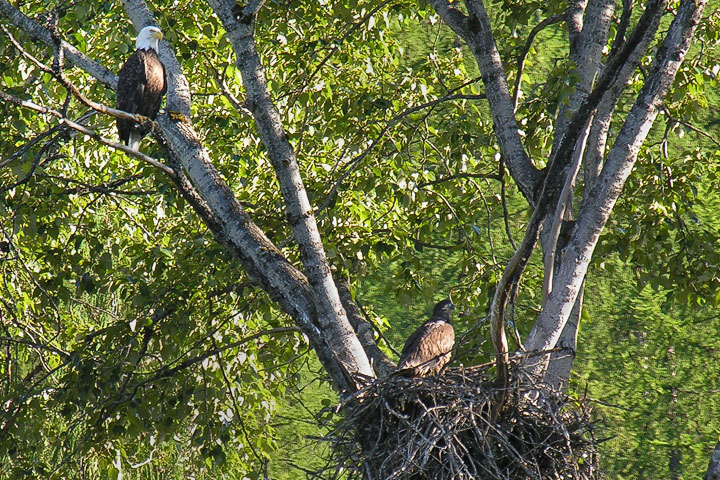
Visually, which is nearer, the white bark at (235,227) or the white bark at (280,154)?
the white bark at (235,227)

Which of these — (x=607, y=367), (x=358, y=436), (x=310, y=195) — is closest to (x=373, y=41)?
(x=310, y=195)

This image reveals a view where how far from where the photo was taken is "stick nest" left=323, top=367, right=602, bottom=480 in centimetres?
374

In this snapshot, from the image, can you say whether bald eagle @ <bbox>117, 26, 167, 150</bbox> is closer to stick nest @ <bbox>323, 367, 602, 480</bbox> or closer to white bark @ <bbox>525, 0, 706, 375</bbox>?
stick nest @ <bbox>323, 367, 602, 480</bbox>

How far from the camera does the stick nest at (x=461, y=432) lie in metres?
3.74

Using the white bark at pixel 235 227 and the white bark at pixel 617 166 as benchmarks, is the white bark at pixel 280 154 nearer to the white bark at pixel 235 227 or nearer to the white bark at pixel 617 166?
the white bark at pixel 235 227

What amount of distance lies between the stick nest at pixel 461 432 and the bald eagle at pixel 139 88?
8.95 ft

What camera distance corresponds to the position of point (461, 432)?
3828 millimetres

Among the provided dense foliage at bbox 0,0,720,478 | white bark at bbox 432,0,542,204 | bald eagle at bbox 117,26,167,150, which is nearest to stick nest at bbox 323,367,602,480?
white bark at bbox 432,0,542,204

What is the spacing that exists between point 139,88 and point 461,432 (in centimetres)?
337

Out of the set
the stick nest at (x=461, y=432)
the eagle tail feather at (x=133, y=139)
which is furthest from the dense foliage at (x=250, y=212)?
the stick nest at (x=461, y=432)

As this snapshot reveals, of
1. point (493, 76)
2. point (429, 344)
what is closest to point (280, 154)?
point (493, 76)

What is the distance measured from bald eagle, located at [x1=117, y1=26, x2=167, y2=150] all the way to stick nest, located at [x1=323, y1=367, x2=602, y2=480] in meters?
2.73

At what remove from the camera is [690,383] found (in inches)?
449

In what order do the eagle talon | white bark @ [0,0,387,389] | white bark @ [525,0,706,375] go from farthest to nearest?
1. the eagle talon
2. white bark @ [525,0,706,375]
3. white bark @ [0,0,387,389]
